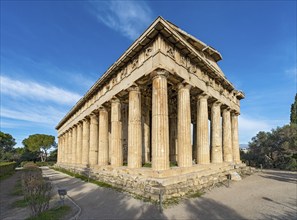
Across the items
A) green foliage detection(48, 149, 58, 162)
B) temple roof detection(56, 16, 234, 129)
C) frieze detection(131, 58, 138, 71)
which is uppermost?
temple roof detection(56, 16, 234, 129)

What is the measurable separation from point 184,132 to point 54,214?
352 inches

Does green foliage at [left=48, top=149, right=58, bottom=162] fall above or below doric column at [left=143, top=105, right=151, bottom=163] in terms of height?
below

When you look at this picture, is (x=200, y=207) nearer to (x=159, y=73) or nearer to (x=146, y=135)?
(x=159, y=73)

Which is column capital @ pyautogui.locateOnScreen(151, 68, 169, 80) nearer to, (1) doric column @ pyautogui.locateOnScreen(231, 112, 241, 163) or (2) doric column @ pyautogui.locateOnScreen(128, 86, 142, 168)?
(2) doric column @ pyautogui.locateOnScreen(128, 86, 142, 168)

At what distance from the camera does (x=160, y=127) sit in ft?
39.5

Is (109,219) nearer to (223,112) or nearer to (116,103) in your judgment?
(116,103)

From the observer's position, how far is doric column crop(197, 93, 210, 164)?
15.8 meters

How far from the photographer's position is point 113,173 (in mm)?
15188

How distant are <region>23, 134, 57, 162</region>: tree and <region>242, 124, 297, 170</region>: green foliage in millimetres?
61286

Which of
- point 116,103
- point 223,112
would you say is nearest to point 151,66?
point 116,103

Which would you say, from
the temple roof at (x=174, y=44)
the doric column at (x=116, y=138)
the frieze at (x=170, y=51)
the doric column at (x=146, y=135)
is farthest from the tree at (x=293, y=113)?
the doric column at (x=116, y=138)

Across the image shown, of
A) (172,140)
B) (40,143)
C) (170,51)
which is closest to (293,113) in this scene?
(172,140)

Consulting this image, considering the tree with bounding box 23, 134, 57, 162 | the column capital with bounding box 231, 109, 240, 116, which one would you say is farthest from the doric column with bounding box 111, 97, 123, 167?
the tree with bounding box 23, 134, 57, 162

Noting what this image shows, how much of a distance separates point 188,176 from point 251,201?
3.63 m
